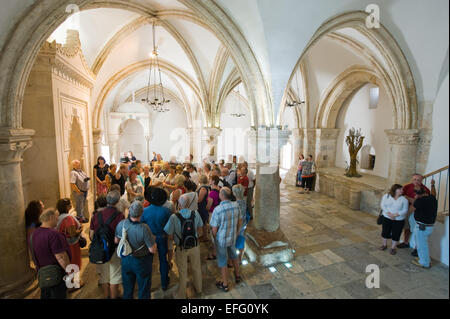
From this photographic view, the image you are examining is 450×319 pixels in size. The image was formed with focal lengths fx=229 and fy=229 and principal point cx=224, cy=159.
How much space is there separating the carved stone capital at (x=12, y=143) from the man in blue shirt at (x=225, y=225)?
8.55 ft

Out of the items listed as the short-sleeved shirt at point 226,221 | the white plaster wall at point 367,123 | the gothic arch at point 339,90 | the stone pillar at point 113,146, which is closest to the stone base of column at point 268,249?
the short-sleeved shirt at point 226,221

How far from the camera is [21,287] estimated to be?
3072mm

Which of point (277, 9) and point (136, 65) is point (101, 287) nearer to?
point (277, 9)

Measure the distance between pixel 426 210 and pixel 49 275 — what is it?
4.19 m

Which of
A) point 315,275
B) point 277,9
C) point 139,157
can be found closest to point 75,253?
point 315,275

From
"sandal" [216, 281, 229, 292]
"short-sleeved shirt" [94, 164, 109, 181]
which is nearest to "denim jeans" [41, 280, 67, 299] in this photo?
"sandal" [216, 281, 229, 292]

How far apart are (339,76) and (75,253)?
9167 millimetres

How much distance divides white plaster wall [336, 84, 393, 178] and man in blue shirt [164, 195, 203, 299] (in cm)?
776

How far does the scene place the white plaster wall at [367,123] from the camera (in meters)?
7.99

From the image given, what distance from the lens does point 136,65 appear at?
9539 mm

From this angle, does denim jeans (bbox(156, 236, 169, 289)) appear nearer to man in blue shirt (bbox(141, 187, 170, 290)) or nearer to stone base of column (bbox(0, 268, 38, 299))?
man in blue shirt (bbox(141, 187, 170, 290))

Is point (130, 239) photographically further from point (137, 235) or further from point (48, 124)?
point (48, 124)

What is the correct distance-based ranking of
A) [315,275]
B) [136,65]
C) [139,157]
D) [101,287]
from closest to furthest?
[101,287]
[315,275]
[136,65]
[139,157]

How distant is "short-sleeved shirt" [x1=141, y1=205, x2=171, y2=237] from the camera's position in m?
2.90
